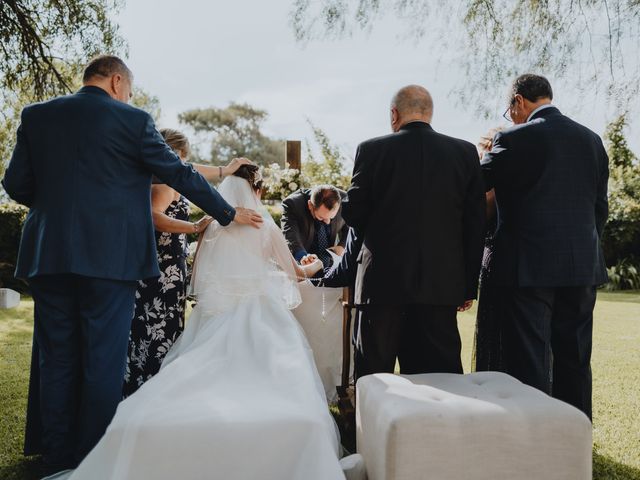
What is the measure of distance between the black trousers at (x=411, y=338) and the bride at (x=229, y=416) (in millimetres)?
336

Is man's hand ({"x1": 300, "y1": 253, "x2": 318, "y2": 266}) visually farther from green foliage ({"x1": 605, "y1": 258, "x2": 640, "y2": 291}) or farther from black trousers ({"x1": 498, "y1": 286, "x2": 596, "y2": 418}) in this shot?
green foliage ({"x1": 605, "y1": 258, "x2": 640, "y2": 291})

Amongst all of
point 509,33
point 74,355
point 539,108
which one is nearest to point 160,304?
point 74,355

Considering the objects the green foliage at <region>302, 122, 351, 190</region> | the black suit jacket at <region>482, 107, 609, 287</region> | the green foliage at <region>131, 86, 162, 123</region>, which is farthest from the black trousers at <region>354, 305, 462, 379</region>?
the green foliage at <region>131, 86, 162, 123</region>

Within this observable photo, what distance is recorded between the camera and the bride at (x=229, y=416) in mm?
1970

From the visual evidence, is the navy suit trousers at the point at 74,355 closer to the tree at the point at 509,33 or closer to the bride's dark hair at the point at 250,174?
the bride's dark hair at the point at 250,174

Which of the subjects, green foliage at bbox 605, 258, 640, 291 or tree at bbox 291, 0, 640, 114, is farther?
green foliage at bbox 605, 258, 640, 291

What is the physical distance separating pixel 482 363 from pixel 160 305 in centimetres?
173

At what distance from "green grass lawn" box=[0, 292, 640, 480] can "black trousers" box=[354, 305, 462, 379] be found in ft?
2.81

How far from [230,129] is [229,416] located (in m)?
35.4

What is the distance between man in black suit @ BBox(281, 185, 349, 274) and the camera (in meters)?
4.24

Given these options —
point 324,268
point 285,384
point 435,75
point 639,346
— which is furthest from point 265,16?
point 639,346

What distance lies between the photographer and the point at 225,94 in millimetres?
36656

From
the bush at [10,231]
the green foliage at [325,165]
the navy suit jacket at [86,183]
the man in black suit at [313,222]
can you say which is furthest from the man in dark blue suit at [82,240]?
the bush at [10,231]

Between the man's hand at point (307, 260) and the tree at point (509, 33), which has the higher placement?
the tree at point (509, 33)
